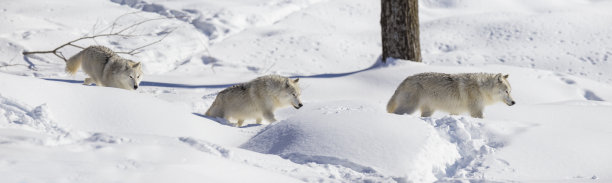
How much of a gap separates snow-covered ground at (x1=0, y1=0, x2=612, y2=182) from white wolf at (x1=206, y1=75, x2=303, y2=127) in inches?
11.1

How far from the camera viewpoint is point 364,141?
15.5 feet

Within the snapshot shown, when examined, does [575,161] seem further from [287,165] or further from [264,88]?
→ [264,88]

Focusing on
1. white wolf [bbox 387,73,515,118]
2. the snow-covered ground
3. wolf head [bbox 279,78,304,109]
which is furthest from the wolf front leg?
wolf head [bbox 279,78,304,109]

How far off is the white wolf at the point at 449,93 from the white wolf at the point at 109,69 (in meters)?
3.39

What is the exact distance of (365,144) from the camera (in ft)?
15.3

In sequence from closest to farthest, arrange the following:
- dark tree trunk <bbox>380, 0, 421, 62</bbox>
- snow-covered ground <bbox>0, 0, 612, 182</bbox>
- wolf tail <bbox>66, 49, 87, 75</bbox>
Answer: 1. snow-covered ground <bbox>0, 0, 612, 182</bbox>
2. wolf tail <bbox>66, 49, 87, 75</bbox>
3. dark tree trunk <bbox>380, 0, 421, 62</bbox>

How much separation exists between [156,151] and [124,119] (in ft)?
6.13

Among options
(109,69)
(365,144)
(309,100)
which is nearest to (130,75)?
(109,69)

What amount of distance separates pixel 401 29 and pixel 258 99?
12.7ft

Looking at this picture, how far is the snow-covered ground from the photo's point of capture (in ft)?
12.0

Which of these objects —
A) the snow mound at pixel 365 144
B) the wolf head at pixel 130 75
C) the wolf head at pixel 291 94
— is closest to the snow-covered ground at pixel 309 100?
the snow mound at pixel 365 144

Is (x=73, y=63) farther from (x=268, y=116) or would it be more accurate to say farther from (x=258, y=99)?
(x=268, y=116)

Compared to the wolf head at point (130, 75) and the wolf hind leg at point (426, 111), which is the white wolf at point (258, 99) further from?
the wolf head at point (130, 75)

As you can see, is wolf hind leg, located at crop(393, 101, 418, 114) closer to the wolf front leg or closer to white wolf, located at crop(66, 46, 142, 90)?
the wolf front leg
